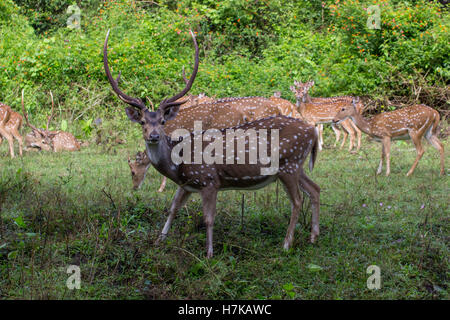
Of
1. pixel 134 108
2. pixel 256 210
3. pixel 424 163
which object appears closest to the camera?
pixel 134 108

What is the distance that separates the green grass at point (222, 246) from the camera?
437 centimetres

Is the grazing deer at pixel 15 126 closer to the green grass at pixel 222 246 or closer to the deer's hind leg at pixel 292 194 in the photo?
the green grass at pixel 222 246

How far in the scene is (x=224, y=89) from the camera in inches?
559

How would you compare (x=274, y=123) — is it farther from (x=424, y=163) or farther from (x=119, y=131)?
(x=119, y=131)

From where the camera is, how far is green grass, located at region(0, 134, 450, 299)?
4367mm

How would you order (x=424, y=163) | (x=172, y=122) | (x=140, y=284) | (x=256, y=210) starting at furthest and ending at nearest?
(x=424, y=163), (x=172, y=122), (x=256, y=210), (x=140, y=284)

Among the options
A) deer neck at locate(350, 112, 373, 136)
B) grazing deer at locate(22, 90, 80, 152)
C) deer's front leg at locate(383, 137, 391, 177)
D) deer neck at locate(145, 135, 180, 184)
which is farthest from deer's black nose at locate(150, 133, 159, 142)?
grazing deer at locate(22, 90, 80, 152)

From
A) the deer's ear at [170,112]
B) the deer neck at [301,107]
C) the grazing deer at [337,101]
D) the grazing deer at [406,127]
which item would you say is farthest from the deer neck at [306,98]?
the deer's ear at [170,112]

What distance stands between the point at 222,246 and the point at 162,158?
1034mm

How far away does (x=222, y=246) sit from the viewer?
5324 millimetres

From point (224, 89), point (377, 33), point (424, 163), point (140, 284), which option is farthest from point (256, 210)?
point (377, 33)

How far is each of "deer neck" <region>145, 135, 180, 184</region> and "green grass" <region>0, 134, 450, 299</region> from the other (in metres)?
0.57

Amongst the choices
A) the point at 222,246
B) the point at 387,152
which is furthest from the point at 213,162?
the point at 387,152

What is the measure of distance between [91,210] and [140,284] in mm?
1864
